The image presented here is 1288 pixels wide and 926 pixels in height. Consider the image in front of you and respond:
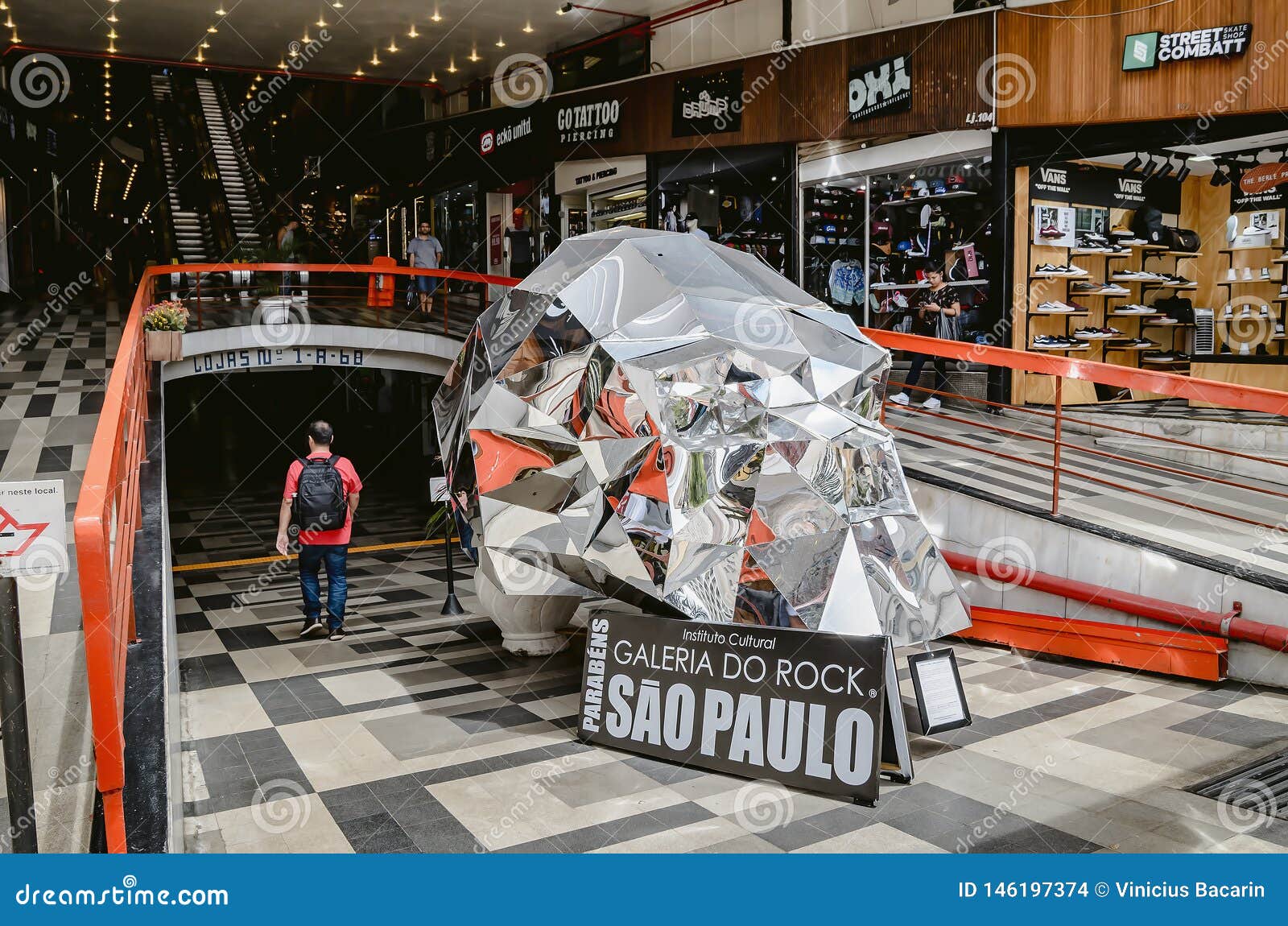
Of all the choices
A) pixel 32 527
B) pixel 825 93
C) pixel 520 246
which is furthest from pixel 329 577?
pixel 520 246

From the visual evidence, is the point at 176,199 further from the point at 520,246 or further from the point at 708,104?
the point at 708,104

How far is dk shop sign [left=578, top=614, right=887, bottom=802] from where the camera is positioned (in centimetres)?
450

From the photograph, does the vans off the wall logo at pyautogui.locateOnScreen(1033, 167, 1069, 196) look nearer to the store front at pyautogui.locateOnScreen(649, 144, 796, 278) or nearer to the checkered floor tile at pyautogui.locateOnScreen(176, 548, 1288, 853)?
the store front at pyautogui.locateOnScreen(649, 144, 796, 278)

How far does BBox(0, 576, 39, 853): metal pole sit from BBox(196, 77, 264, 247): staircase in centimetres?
2289

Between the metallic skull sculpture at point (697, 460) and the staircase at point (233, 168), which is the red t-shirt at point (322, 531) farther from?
the staircase at point (233, 168)

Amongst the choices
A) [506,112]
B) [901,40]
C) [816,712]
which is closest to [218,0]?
[506,112]

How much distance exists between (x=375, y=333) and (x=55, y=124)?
1887 cm

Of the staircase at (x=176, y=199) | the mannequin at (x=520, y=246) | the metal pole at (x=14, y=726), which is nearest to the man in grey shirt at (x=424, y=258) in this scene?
the mannequin at (x=520, y=246)

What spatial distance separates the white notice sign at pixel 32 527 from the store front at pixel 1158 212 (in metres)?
10.7

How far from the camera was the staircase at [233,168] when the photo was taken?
81.5 ft

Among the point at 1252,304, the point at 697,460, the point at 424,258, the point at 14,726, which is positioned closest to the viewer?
the point at 14,726

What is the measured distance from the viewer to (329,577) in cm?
748

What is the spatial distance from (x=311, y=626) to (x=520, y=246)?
1263 cm

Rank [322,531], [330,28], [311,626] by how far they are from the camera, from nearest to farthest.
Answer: [322,531] → [311,626] → [330,28]
